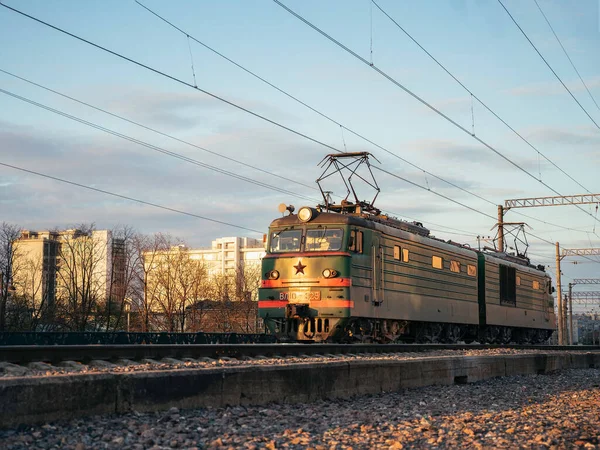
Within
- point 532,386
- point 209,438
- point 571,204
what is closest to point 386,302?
point 532,386

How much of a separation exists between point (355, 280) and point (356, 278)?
7cm

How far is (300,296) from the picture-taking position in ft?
64.5

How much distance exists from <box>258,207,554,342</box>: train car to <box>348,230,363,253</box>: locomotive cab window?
3cm

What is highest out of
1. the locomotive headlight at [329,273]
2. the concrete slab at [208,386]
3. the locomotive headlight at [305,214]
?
the locomotive headlight at [305,214]

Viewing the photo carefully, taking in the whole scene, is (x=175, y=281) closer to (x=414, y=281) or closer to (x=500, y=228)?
(x=500, y=228)

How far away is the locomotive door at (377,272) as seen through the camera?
66.1ft

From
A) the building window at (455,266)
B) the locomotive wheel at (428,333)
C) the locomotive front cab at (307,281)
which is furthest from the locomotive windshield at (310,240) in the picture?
the building window at (455,266)

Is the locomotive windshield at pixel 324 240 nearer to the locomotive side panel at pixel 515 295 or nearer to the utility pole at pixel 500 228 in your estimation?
the locomotive side panel at pixel 515 295

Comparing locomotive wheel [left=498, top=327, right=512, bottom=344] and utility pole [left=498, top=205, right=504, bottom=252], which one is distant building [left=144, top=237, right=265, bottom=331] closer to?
utility pole [left=498, top=205, right=504, bottom=252]

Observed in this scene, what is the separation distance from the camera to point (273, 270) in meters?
20.4

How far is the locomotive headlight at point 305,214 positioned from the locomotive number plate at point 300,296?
6.70ft

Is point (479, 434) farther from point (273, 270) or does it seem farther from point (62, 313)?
point (62, 313)

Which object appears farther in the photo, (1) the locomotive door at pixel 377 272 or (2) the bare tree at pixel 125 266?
(2) the bare tree at pixel 125 266

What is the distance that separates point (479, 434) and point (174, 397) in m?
3.42
